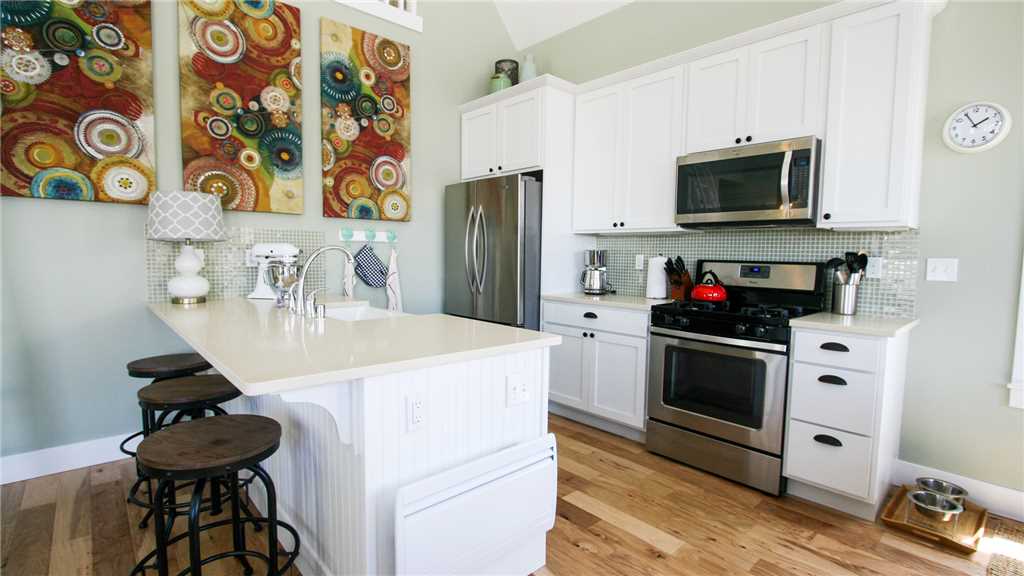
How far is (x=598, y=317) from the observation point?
10.0 ft

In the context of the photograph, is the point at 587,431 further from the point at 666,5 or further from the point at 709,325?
the point at 666,5

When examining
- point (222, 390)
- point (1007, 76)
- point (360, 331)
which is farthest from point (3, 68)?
point (1007, 76)

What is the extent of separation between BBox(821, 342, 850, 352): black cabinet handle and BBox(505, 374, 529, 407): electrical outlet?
1422mm

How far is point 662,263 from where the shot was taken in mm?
3205

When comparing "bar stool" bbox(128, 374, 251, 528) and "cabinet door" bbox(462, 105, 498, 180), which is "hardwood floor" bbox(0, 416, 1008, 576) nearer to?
"bar stool" bbox(128, 374, 251, 528)

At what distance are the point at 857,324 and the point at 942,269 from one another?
23.4 inches

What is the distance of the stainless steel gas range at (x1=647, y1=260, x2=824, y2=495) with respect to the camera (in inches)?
90.9

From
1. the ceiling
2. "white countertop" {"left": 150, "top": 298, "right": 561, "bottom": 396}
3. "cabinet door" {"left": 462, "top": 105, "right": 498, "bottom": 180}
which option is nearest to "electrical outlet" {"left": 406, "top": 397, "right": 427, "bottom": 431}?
"white countertop" {"left": 150, "top": 298, "right": 561, "bottom": 396}

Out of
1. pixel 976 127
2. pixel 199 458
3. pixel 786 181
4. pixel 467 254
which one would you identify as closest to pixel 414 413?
pixel 199 458

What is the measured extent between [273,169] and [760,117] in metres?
2.84

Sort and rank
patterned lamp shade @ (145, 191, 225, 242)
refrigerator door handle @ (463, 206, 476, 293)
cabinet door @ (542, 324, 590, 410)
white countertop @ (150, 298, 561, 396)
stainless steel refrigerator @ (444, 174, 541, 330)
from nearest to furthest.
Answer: white countertop @ (150, 298, 561, 396) → patterned lamp shade @ (145, 191, 225, 242) → cabinet door @ (542, 324, 590, 410) → stainless steel refrigerator @ (444, 174, 541, 330) → refrigerator door handle @ (463, 206, 476, 293)

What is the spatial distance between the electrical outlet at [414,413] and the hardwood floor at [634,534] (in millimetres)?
855

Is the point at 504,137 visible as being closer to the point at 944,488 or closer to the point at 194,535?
the point at 194,535

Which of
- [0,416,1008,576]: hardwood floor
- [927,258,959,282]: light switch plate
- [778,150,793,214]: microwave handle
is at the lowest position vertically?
[0,416,1008,576]: hardwood floor
